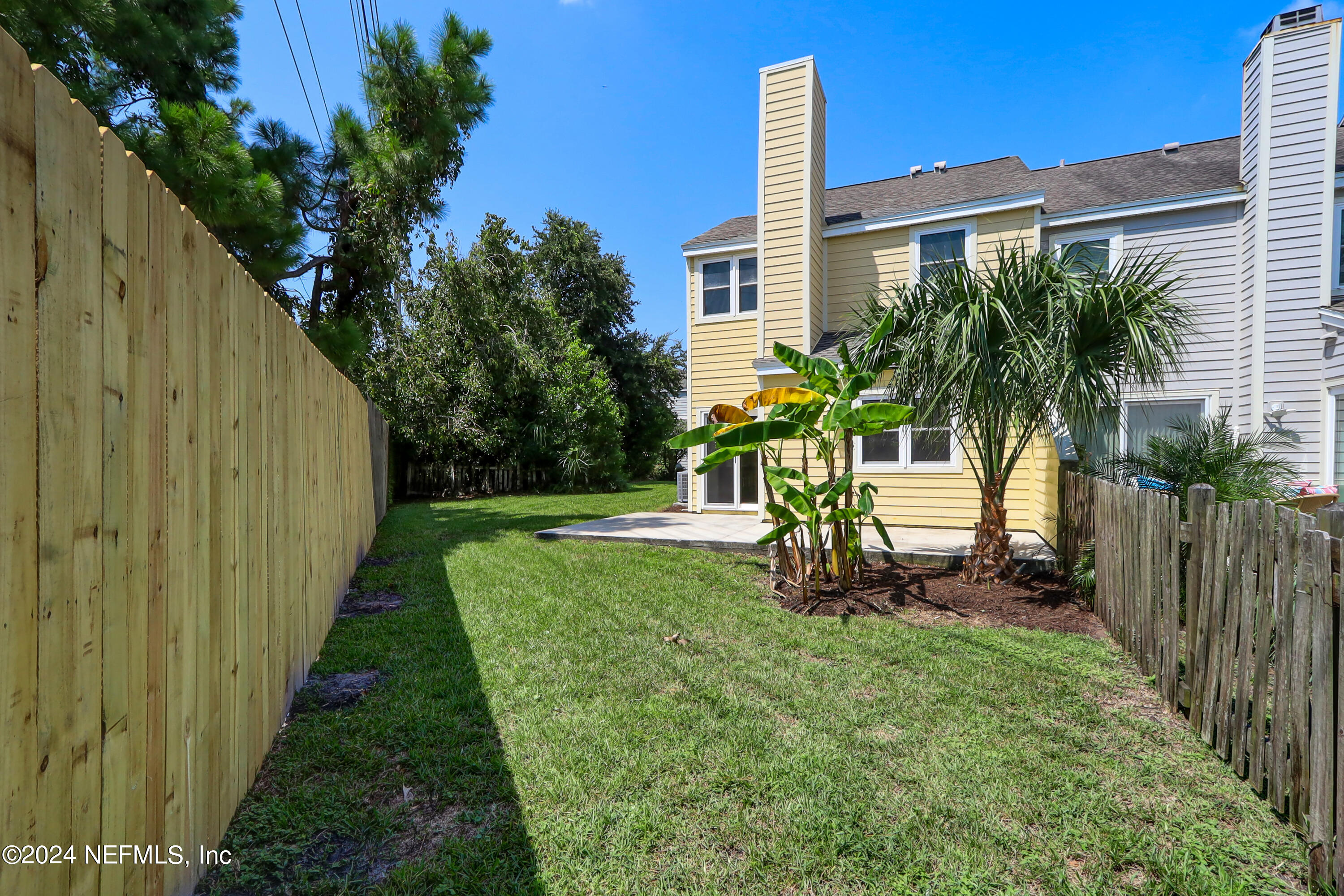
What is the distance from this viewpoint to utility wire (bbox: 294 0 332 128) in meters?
7.80

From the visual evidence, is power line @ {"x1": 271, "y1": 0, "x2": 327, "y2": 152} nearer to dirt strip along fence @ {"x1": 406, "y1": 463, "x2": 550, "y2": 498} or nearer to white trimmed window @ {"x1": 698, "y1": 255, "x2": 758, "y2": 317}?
white trimmed window @ {"x1": 698, "y1": 255, "x2": 758, "y2": 317}

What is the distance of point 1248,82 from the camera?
33.0ft

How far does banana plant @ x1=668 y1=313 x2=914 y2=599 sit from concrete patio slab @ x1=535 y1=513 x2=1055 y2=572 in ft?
3.22

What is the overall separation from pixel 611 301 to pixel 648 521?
71.5 feet

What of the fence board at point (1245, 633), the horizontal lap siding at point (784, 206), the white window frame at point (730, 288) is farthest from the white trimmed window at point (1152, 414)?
the fence board at point (1245, 633)

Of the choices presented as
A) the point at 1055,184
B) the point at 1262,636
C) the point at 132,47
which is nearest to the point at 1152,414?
the point at 1055,184

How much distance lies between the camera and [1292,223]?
30.3 ft

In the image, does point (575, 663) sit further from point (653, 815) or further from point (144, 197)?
point (144, 197)

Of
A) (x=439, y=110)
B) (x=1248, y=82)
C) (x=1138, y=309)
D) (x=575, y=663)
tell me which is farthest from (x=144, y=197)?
(x=1248, y=82)

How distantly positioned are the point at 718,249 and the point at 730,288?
0.78m

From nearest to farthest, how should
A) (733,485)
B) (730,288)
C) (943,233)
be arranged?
(943,233) < (733,485) < (730,288)

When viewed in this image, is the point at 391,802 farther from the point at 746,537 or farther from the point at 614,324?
the point at 614,324

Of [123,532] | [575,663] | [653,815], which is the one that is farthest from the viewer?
[575,663]

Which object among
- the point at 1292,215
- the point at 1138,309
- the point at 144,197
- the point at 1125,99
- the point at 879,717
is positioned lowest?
the point at 879,717
